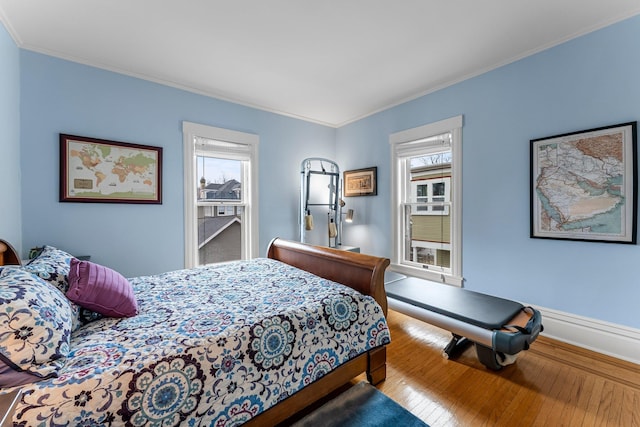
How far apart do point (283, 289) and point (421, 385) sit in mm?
1118

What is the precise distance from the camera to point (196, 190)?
10.6 ft

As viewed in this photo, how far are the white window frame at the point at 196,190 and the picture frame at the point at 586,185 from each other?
121 inches

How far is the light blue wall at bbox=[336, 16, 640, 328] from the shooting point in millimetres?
2016

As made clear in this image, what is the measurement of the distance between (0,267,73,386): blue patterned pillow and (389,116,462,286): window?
10.4 feet

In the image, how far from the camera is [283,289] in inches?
70.6

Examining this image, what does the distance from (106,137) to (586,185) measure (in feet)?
14.2

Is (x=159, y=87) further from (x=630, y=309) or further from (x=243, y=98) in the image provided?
(x=630, y=309)

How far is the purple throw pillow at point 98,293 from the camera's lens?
1321mm

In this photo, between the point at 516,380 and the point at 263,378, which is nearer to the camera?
the point at 263,378

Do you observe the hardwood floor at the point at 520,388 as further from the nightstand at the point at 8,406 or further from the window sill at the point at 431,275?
the nightstand at the point at 8,406

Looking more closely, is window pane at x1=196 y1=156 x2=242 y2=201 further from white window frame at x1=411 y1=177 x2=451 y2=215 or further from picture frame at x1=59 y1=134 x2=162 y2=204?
white window frame at x1=411 y1=177 x2=451 y2=215

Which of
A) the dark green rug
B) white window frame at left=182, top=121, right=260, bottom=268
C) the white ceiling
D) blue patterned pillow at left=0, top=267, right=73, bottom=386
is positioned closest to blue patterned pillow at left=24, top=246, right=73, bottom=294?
blue patterned pillow at left=0, top=267, right=73, bottom=386

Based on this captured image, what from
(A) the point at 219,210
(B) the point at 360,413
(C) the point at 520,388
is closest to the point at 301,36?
(A) the point at 219,210

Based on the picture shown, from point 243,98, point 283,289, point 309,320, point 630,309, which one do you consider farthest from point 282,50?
point 630,309
